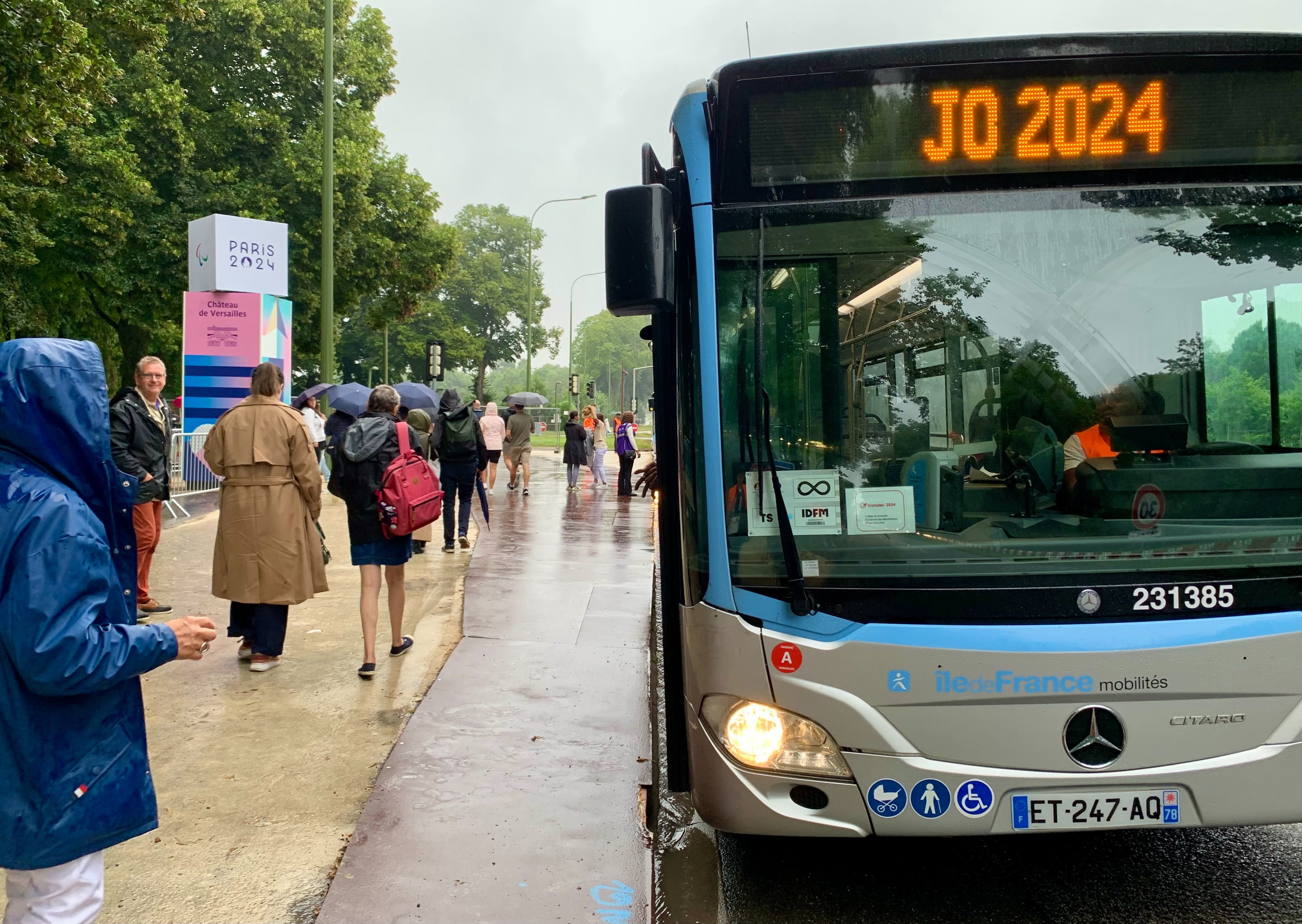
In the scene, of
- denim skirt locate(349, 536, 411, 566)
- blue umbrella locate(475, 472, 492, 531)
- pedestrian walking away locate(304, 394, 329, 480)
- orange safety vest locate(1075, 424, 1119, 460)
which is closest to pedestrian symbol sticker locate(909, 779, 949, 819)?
orange safety vest locate(1075, 424, 1119, 460)

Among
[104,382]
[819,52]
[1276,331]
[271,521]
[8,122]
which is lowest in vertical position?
[271,521]

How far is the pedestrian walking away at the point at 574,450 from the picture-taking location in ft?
72.0

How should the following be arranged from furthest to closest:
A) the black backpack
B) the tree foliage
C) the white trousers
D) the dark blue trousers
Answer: the tree foliage < the dark blue trousers < the black backpack < the white trousers

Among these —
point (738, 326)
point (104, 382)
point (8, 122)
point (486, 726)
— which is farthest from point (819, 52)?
point (8, 122)

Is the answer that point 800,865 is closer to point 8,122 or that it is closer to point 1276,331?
point 1276,331

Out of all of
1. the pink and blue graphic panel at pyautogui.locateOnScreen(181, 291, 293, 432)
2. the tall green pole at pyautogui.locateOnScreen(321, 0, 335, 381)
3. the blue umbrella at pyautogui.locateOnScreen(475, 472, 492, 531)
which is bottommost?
the blue umbrella at pyautogui.locateOnScreen(475, 472, 492, 531)

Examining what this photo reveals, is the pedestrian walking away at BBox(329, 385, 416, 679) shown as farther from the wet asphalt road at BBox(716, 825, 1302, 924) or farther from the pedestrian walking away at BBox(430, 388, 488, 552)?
the pedestrian walking away at BBox(430, 388, 488, 552)

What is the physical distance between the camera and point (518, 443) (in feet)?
64.2

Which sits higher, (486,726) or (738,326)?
(738,326)

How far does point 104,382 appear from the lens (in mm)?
2389

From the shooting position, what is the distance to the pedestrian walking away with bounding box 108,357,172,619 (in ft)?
23.4

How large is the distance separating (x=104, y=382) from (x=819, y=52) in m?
2.36

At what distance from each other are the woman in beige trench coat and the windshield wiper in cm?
350

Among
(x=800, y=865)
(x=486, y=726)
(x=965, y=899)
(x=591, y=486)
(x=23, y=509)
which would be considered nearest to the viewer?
(x=23, y=509)
